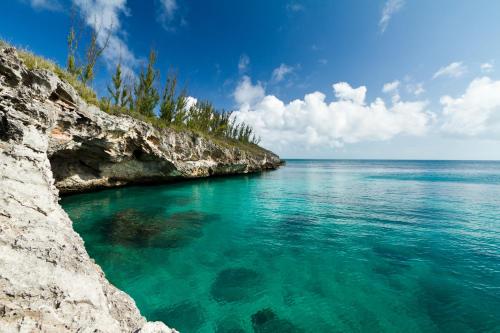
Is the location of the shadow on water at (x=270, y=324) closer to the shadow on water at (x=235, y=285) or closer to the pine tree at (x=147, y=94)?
the shadow on water at (x=235, y=285)

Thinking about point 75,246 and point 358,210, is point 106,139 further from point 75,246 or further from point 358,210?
point 358,210

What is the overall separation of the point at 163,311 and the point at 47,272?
144 inches

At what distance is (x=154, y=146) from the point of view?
2728cm

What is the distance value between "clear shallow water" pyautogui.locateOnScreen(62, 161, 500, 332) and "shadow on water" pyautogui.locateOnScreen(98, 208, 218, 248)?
0.07 meters

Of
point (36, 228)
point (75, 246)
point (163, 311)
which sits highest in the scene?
point (36, 228)

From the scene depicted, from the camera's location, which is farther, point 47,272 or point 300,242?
point 300,242

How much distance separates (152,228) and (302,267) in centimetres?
871

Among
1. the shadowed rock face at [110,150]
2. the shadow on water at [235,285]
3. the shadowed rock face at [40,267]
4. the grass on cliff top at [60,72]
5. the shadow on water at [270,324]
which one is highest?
the grass on cliff top at [60,72]

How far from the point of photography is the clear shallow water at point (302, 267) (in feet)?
20.2

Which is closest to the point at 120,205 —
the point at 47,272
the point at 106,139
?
the point at 106,139

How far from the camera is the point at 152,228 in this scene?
1286 cm

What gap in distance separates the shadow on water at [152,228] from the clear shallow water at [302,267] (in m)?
0.07

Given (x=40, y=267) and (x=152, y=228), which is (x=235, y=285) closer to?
(x=40, y=267)

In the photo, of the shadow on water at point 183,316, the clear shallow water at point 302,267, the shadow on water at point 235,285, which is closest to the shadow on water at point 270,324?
the clear shallow water at point 302,267
